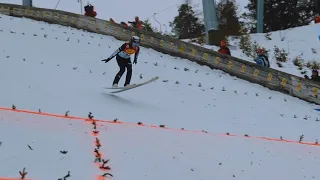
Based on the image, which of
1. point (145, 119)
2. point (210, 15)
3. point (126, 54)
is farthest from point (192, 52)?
point (145, 119)

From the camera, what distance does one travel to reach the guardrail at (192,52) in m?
16.5

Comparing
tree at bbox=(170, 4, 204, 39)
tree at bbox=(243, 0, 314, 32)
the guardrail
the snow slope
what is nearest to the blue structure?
the guardrail

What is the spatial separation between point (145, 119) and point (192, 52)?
10.3 meters

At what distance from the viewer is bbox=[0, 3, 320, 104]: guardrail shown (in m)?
16.5

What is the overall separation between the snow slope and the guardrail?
1.48ft

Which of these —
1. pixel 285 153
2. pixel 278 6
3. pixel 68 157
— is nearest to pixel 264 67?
pixel 285 153

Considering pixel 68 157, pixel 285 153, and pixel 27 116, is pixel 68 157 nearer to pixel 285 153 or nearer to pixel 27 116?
pixel 27 116

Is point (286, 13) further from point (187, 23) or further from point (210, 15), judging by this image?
point (210, 15)

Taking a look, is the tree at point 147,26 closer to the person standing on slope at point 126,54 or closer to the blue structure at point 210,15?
the blue structure at point 210,15

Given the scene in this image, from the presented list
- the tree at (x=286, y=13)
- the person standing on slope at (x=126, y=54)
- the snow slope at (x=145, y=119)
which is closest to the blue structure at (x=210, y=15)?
the snow slope at (x=145, y=119)

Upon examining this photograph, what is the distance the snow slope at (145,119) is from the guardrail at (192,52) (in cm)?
45

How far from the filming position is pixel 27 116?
7.91m

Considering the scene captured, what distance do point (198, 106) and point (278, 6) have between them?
95.0ft

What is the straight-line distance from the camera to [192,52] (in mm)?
19875
